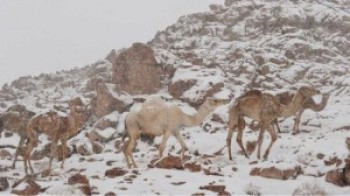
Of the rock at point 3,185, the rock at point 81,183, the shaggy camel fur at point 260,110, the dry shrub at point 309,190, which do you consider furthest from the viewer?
the shaggy camel fur at point 260,110

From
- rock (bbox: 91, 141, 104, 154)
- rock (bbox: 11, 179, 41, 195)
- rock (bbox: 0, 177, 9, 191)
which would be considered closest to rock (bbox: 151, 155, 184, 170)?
rock (bbox: 11, 179, 41, 195)

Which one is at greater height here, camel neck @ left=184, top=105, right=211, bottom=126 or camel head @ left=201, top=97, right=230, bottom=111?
camel head @ left=201, top=97, right=230, bottom=111

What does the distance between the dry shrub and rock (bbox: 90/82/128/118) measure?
20.6 meters

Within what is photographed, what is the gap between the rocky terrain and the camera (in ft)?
39.6

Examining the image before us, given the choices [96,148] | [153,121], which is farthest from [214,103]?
[96,148]

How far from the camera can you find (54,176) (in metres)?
14.0

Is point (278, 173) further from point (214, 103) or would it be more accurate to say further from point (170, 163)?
point (214, 103)

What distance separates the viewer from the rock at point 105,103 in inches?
1205

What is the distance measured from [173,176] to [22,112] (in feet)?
33.9

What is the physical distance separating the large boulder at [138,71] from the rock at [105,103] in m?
2.58

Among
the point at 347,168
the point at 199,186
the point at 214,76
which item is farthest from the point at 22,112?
the point at 214,76

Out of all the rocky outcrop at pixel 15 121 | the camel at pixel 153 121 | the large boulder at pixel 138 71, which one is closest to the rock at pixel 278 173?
the camel at pixel 153 121

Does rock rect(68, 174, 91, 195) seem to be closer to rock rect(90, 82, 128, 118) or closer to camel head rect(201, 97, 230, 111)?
camel head rect(201, 97, 230, 111)

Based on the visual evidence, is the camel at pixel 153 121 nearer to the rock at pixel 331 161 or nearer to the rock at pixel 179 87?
the rock at pixel 331 161
